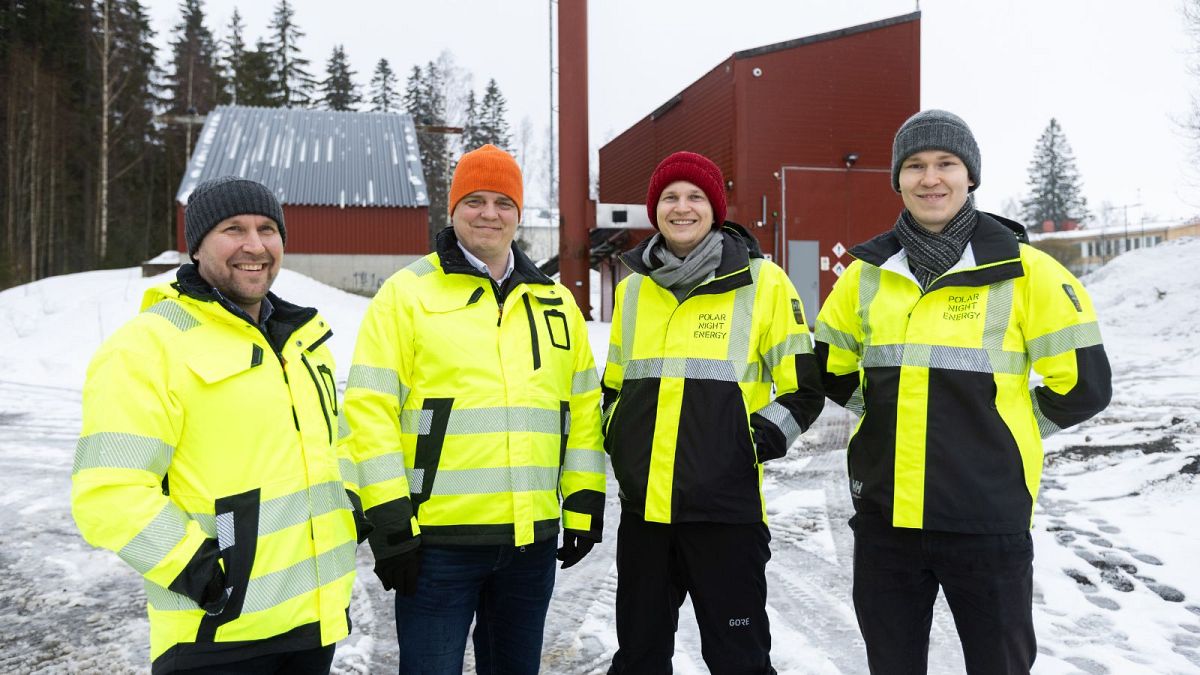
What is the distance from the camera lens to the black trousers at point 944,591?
2.20m

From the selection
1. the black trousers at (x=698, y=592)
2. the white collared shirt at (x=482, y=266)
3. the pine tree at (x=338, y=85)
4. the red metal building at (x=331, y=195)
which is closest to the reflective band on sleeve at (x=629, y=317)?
the white collared shirt at (x=482, y=266)

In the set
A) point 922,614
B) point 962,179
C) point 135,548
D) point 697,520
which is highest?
point 962,179

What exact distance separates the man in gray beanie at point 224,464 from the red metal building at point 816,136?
12.9 meters

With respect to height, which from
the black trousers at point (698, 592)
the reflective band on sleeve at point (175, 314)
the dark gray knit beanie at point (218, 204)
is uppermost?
the dark gray knit beanie at point (218, 204)

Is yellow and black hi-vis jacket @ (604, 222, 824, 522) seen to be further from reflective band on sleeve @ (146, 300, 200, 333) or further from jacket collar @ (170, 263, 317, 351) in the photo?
reflective band on sleeve @ (146, 300, 200, 333)

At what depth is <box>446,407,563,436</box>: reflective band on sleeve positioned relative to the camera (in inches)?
92.3

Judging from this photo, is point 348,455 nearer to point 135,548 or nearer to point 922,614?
point 135,548

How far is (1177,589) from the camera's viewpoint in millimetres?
3873

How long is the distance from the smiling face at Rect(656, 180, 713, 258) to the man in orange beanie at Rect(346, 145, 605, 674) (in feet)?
1.76

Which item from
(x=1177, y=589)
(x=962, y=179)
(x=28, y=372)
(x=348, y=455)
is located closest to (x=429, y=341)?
(x=348, y=455)

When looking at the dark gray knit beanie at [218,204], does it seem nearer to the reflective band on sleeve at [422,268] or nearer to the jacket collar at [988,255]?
the reflective band on sleeve at [422,268]

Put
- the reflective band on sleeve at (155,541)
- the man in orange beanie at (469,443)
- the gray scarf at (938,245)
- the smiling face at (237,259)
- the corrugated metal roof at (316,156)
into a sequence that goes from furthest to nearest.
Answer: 1. the corrugated metal roof at (316,156)
2. the gray scarf at (938,245)
3. the man in orange beanie at (469,443)
4. the smiling face at (237,259)
5. the reflective band on sleeve at (155,541)

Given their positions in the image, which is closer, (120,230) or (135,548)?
(135,548)

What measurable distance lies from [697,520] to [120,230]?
35.9 meters
